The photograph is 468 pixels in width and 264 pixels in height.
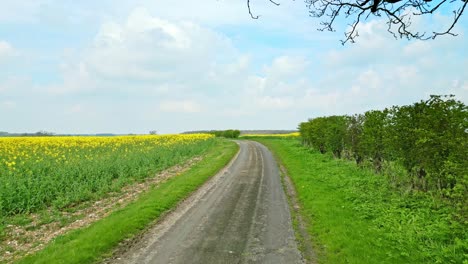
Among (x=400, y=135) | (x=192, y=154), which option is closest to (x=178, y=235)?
(x=400, y=135)

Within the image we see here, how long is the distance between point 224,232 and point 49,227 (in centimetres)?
602

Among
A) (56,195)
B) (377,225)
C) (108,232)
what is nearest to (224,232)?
(108,232)

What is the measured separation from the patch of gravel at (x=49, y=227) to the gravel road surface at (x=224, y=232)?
2.86 m

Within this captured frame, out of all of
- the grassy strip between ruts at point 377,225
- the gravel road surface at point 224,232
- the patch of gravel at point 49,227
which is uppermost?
the grassy strip between ruts at point 377,225

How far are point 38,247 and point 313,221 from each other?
8.10 metres

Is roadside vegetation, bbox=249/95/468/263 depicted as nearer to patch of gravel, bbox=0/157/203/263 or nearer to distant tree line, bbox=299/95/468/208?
distant tree line, bbox=299/95/468/208

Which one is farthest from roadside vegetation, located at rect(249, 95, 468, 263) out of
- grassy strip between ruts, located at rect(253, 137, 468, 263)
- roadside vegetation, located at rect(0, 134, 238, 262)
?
roadside vegetation, located at rect(0, 134, 238, 262)

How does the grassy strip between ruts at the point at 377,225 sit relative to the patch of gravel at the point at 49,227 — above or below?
above

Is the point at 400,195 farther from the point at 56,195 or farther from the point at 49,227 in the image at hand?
the point at 56,195

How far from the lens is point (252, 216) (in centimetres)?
1148

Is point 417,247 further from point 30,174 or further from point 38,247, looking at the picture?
point 30,174

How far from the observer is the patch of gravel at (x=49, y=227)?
929cm

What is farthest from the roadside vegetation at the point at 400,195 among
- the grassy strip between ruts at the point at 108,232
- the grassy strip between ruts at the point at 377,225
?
the grassy strip between ruts at the point at 108,232

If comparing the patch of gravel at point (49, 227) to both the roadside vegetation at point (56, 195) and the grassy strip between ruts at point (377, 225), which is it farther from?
the grassy strip between ruts at point (377, 225)
